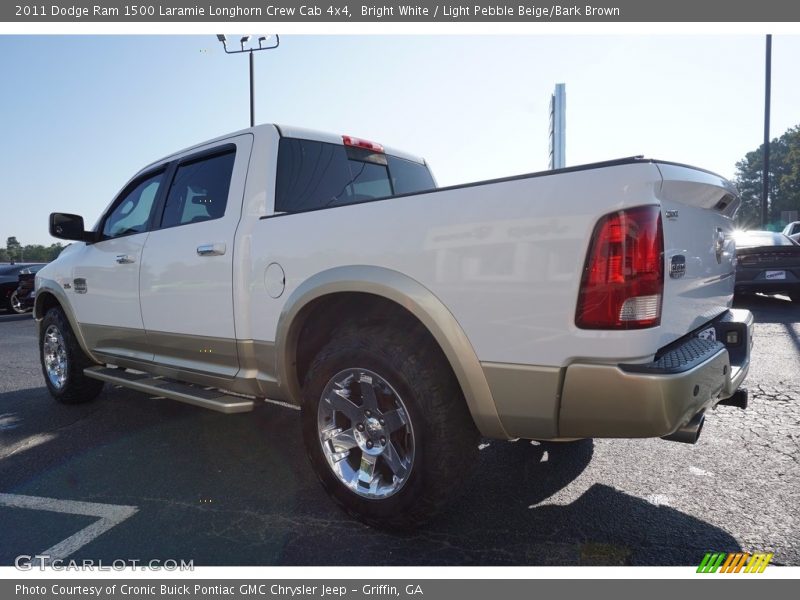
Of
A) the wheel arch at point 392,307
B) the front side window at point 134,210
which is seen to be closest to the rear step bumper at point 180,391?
the wheel arch at point 392,307

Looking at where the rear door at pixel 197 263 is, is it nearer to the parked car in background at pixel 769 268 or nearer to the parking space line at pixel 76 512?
the parking space line at pixel 76 512

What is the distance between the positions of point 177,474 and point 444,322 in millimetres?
2065

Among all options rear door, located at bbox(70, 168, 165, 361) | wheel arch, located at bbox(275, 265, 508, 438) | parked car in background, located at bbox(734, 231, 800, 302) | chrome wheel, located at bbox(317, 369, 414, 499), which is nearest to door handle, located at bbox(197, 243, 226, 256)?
wheel arch, located at bbox(275, 265, 508, 438)

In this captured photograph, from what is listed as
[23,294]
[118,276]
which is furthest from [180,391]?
[23,294]

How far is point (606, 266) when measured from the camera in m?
1.91

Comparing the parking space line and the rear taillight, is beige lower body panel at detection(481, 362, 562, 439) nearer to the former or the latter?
the rear taillight

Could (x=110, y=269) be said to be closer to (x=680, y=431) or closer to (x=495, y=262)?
(x=495, y=262)

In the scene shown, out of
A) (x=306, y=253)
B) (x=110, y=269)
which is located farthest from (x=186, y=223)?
(x=306, y=253)

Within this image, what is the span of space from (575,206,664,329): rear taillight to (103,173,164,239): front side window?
329cm

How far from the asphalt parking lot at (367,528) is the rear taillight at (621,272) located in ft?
3.39

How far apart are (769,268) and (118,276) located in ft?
30.7

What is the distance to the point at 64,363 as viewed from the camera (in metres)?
4.90

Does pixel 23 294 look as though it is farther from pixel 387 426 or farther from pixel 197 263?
pixel 387 426

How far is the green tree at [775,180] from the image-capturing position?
56675 mm
